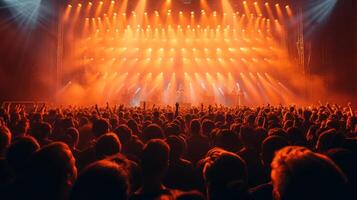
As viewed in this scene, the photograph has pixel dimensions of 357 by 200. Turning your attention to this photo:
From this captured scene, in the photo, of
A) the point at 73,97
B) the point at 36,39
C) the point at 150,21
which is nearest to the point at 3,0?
the point at 36,39

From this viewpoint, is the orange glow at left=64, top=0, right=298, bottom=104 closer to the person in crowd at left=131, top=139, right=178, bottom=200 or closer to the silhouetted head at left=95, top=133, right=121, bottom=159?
the silhouetted head at left=95, top=133, right=121, bottom=159

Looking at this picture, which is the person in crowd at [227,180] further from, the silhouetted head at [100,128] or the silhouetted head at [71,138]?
the silhouetted head at [100,128]

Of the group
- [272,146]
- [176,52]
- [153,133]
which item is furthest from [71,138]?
[176,52]

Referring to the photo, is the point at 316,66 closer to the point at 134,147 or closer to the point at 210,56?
the point at 210,56

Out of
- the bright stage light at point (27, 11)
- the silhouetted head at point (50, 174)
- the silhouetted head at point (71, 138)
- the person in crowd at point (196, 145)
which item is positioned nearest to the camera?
the silhouetted head at point (50, 174)

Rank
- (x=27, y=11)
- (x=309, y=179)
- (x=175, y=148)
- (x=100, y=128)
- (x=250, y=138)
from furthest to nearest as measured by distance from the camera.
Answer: (x=27, y=11), (x=100, y=128), (x=250, y=138), (x=175, y=148), (x=309, y=179)

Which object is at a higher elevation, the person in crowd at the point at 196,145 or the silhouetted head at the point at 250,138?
the silhouetted head at the point at 250,138

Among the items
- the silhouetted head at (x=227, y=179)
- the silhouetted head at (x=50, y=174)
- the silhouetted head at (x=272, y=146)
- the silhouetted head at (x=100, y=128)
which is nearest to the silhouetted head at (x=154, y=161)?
the silhouetted head at (x=227, y=179)

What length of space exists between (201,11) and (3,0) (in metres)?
14.3

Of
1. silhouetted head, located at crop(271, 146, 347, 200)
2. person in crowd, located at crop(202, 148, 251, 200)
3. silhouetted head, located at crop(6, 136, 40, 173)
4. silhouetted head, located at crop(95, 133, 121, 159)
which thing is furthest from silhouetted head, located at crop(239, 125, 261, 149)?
silhouetted head, located at crop(271, 146, 347, 200)

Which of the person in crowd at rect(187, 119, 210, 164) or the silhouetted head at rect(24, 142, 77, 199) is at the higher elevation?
the silhouetted head at rect(24, 142, 77, 199)

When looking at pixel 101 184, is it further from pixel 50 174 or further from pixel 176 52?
pixel 176 52

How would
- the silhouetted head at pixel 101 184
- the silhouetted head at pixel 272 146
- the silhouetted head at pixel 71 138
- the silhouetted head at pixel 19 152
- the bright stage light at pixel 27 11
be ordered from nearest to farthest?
the silhouetted head at pixel 101 184, the silhouetted head at pixel 19 152, the silhouetted head at pixel 272 146, the silhouetted head at pixel 71 138, the bright stage light at pixel 27 11

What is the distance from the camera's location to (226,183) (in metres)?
2.27
